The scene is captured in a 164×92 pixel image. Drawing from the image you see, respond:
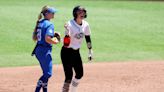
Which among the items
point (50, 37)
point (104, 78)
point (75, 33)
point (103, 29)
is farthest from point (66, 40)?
point (103, 29)

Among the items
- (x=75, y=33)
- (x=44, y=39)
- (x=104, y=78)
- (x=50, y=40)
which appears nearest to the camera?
(x=50, y=40)

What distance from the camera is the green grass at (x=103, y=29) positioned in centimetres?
1767

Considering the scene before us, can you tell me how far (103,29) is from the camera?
893 inches

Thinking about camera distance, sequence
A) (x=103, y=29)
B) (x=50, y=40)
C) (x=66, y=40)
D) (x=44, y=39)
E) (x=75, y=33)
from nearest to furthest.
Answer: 1. (x=50, y=40)
2. (x=44, y=39)
3. (x=66, y=40)
4. (x=75, y=33)
5. (x=103, y=29)

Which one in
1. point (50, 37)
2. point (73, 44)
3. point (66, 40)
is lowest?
point (73, 44)

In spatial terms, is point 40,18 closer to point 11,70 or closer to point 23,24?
point 11,70

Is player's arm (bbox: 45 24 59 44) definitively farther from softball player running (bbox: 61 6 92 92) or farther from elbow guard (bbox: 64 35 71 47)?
softball player running (bbox: 61 6 92 92)

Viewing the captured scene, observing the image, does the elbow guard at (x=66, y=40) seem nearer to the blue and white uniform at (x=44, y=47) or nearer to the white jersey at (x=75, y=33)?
the white jersey at (x=75, y=33)

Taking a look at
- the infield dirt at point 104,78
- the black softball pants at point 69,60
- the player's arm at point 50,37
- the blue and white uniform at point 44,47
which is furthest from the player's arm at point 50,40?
the infield dirt at point 104,78

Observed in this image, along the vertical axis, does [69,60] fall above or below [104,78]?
above

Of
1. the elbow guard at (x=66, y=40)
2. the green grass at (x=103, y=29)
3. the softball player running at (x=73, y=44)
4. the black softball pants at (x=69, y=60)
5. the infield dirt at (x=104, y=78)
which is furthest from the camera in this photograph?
the green grass at (x=103, y=29)

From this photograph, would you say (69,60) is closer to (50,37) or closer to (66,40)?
(66,40)

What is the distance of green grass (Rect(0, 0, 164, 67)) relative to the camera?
17672 millimetres

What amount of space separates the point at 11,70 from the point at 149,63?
4.64m
